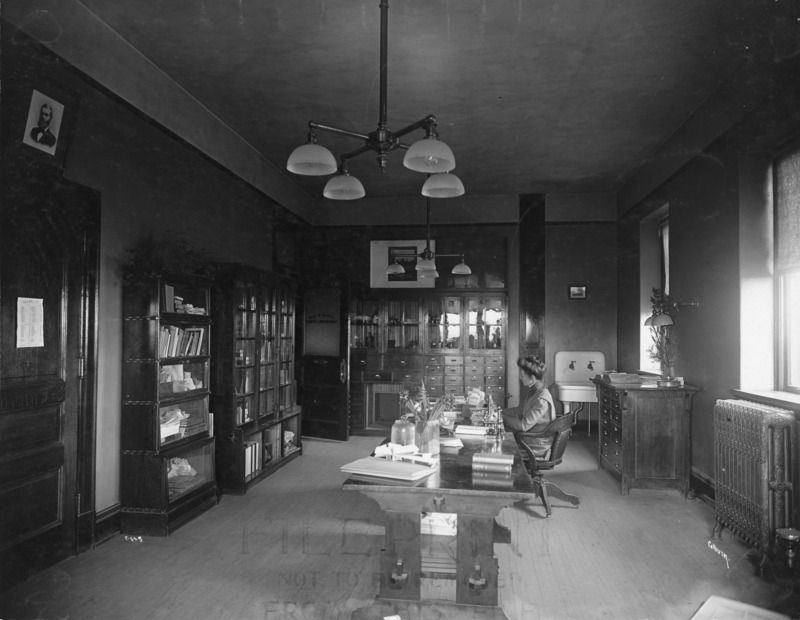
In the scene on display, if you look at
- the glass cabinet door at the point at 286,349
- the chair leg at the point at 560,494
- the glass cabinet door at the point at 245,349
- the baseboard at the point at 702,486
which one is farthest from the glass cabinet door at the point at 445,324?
the baseboard at the point at 702,486

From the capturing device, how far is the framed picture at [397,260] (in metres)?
9.31

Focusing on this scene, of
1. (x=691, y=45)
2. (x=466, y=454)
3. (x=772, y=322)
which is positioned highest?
(x=691, y=45)

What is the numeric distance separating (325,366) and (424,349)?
156cm

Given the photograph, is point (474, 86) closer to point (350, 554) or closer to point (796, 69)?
point (796, 69)

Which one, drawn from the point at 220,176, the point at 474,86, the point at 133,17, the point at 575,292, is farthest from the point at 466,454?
the point at 575,292

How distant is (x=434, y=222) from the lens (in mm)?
9320

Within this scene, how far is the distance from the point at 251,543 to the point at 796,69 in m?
5.07

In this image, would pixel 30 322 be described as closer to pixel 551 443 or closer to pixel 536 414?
pixel 536 414

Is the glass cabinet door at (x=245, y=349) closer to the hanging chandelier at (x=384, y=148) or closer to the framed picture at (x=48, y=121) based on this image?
the framed picture at (x=48, y=121)

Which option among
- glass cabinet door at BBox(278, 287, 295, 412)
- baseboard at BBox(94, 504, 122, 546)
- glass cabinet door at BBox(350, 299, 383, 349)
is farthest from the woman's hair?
glass cabinet door at BBox(350, 299, 383, 349)

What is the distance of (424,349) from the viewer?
8.92 metres

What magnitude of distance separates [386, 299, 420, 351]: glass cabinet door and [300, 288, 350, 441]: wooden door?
3.03 ft

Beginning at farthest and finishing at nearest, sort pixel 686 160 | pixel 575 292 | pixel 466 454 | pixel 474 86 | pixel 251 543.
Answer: pixel 575 292 → pixel 686 160 → pixel 474 86 → pixel 251 543 → pixel 466 454

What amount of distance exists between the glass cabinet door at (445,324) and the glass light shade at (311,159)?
224 inches
